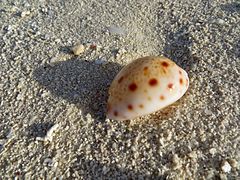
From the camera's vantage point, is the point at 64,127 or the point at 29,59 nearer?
the point at 64,127

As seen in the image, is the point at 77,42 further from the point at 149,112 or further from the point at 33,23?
the point at 149,112

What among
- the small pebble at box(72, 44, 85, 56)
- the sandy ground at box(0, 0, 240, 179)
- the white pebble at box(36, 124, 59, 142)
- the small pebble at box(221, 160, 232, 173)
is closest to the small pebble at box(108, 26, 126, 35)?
the sandy ground at box(0, 0, 240, 179)

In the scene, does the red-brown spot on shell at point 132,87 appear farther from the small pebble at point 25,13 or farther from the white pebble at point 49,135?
the small pebble at point 25,13

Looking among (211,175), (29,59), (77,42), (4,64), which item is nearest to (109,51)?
(77,42)

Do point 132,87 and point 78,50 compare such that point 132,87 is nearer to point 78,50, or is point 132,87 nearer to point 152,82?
point 152,82

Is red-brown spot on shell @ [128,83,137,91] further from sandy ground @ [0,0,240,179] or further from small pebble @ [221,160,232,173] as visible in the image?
small pebble @ [221,160,232,173]

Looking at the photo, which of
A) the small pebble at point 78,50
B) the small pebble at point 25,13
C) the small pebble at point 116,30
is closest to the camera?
the small pebble at point 78,50

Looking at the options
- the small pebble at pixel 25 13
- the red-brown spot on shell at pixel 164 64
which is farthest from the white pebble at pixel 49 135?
the small pebble at pixel 25 13
